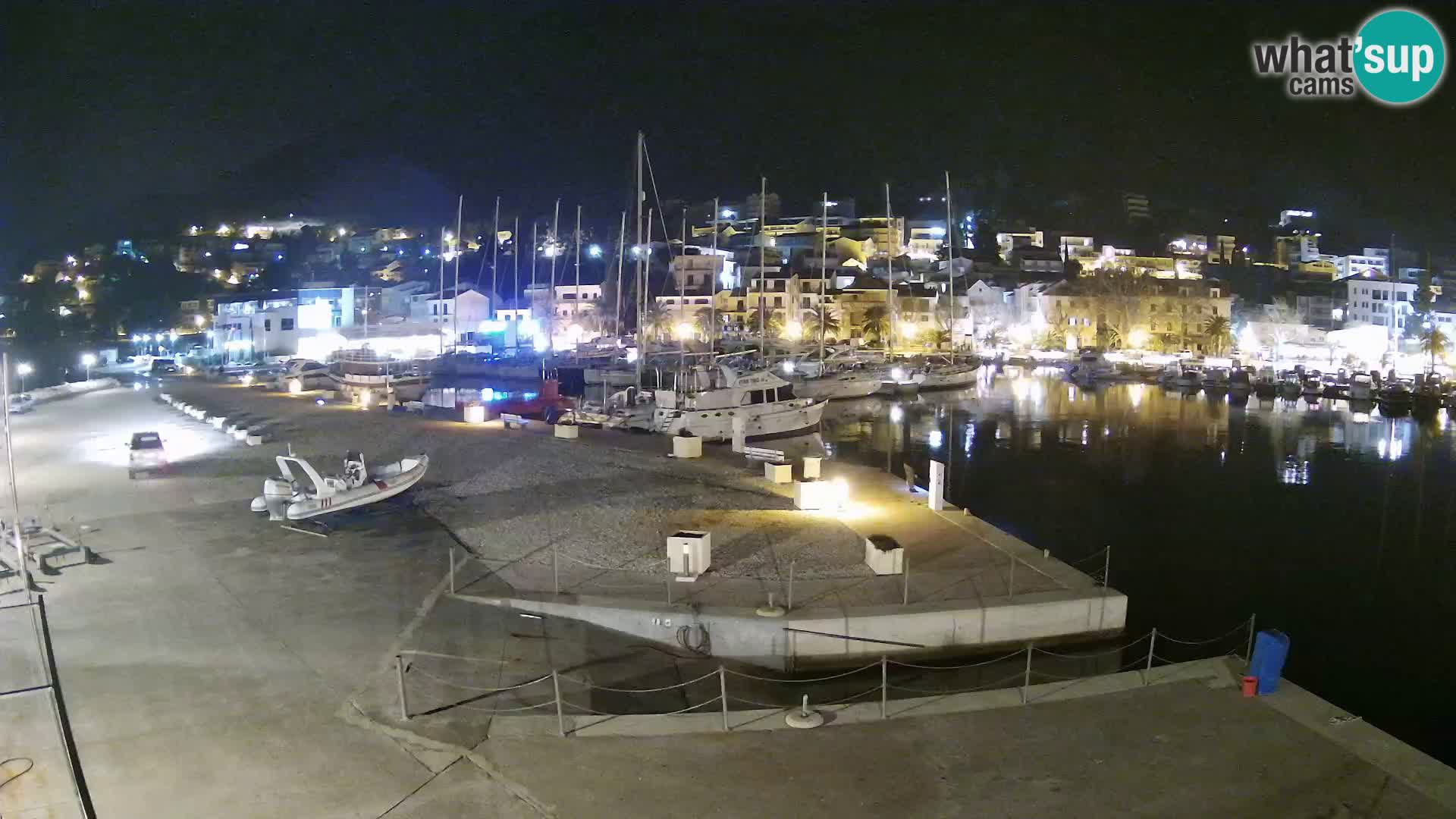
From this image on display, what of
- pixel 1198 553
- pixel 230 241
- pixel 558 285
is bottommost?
pixel 1198 553

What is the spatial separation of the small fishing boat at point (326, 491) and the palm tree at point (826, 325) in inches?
2990

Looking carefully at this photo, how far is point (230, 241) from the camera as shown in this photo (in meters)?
143

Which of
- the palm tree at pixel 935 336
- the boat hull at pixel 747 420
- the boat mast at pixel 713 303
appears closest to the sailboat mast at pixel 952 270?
the palm tree at pixel 935 336

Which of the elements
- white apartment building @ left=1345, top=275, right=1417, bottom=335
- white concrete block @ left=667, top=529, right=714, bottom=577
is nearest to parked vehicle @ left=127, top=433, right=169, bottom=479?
white concrete block @ left=667, top=529, right=714, bottom=577

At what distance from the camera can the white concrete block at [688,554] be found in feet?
37.6

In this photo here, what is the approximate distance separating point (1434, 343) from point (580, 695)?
8916cm

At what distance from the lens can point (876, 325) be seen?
3607 inches

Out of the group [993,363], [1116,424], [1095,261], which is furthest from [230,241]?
[1116,424]

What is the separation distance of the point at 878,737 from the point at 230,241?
160942 millimetres

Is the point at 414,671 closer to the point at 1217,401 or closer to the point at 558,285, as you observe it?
the point at 1217,401

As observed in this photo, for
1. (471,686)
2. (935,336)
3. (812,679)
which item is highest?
(935,336)

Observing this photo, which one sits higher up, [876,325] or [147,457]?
[876,325]

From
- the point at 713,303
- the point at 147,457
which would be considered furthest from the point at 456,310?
the point at 147,457

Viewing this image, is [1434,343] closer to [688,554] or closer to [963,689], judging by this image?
[963,689]
